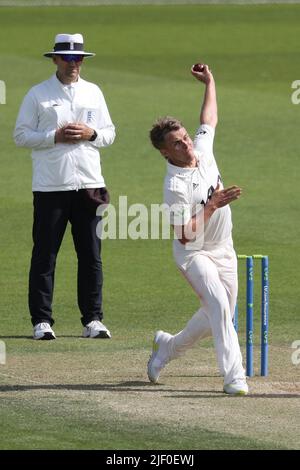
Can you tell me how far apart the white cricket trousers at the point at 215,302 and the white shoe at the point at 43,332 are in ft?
5.74

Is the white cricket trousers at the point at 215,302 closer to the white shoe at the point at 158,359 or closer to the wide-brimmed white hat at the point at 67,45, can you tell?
the white shoe at the point at 158,359

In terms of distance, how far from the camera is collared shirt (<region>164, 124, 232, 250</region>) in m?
9.31

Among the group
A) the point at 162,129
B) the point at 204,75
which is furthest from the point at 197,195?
the point at 204,75

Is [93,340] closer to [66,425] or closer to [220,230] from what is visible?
[220,230]

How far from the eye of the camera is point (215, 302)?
9312 millimetres

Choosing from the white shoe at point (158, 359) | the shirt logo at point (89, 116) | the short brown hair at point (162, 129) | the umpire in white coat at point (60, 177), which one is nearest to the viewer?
the short brown hair at point (162, 129)

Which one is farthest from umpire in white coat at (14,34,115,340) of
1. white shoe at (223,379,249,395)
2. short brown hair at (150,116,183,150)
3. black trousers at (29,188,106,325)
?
white shoe at (223,379,249,395)

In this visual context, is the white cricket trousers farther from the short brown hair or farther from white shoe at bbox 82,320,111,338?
white shoe at bbox 82,320,111,338

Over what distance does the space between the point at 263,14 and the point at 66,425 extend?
102 ft

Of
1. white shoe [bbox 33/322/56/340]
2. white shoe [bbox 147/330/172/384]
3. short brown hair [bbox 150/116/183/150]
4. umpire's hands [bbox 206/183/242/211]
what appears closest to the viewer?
umpire's hands [bbox 206/183/242/211]

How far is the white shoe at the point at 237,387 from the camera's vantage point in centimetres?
919

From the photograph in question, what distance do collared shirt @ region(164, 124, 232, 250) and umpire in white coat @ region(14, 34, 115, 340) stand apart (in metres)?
1.93

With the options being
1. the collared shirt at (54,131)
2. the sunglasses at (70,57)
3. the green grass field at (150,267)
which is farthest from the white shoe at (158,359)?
the sunglasses at (70,57)
